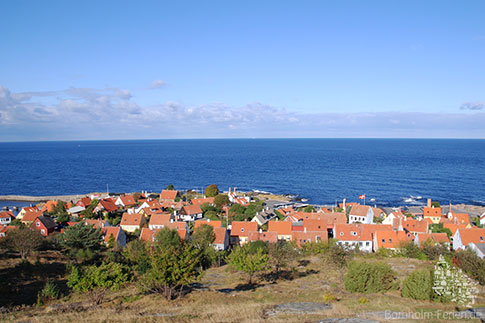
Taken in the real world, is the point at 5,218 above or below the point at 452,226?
below

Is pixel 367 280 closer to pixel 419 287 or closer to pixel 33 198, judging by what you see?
pixel 419 287

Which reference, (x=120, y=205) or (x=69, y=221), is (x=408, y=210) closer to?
(x=120, y=205)

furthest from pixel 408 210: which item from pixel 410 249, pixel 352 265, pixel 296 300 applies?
pixel 296 300

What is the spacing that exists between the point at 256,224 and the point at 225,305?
3089cm

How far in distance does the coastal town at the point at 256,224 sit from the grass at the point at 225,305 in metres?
16.3

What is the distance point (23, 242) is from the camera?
35875mm

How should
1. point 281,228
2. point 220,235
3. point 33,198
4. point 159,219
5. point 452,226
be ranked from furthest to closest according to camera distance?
point 33,198, point 159,219, point 452,226, point 281,228, point 220,235

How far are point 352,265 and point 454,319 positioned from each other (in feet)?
32.5

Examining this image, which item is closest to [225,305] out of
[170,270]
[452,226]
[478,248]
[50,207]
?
[170,270]

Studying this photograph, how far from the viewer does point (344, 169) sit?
154250 millimetres

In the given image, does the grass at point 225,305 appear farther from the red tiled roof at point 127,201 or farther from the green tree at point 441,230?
the red tiled roof at point 127,201

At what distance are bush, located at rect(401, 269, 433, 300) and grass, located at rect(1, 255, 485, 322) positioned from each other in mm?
691

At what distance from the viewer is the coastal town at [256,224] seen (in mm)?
45844

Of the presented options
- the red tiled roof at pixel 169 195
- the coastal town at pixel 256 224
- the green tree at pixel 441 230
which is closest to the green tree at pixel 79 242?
the coastal town at pixel 256 224
